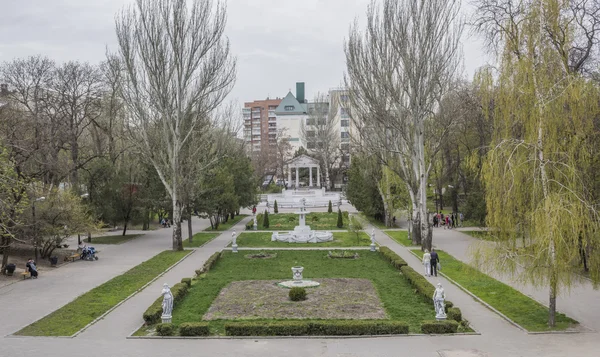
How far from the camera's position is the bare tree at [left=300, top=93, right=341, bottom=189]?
77.4m

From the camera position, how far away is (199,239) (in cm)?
3516

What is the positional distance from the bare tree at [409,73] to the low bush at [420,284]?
7.54m

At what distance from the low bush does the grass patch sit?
10666 mm

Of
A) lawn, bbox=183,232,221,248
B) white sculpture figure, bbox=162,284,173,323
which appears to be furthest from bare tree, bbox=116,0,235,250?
white sculpture figure, bbox=162,284,173,323

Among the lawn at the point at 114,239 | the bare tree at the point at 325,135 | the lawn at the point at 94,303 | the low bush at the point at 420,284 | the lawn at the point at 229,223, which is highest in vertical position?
the bare tree at the point at 325,135

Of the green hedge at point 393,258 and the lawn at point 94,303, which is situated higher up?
the green hedge at point 393,258

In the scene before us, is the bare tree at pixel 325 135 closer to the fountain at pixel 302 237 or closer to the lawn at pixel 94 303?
Result: the fountain at pixel 302 237

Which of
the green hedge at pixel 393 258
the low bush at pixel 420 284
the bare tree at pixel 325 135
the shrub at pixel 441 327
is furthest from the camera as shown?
the bare tree at pixel 325 135

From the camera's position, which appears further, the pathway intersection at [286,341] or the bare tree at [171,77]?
the bare tree at [171,77]

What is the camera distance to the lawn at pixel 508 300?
14156 millimetres

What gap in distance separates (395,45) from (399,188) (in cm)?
1207

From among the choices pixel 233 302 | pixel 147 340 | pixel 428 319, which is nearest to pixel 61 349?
pixel 147 340

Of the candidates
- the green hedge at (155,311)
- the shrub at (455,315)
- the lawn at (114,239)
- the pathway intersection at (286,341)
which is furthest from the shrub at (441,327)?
the lawn at (114,239)

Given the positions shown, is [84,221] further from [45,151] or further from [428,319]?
[428,319]
